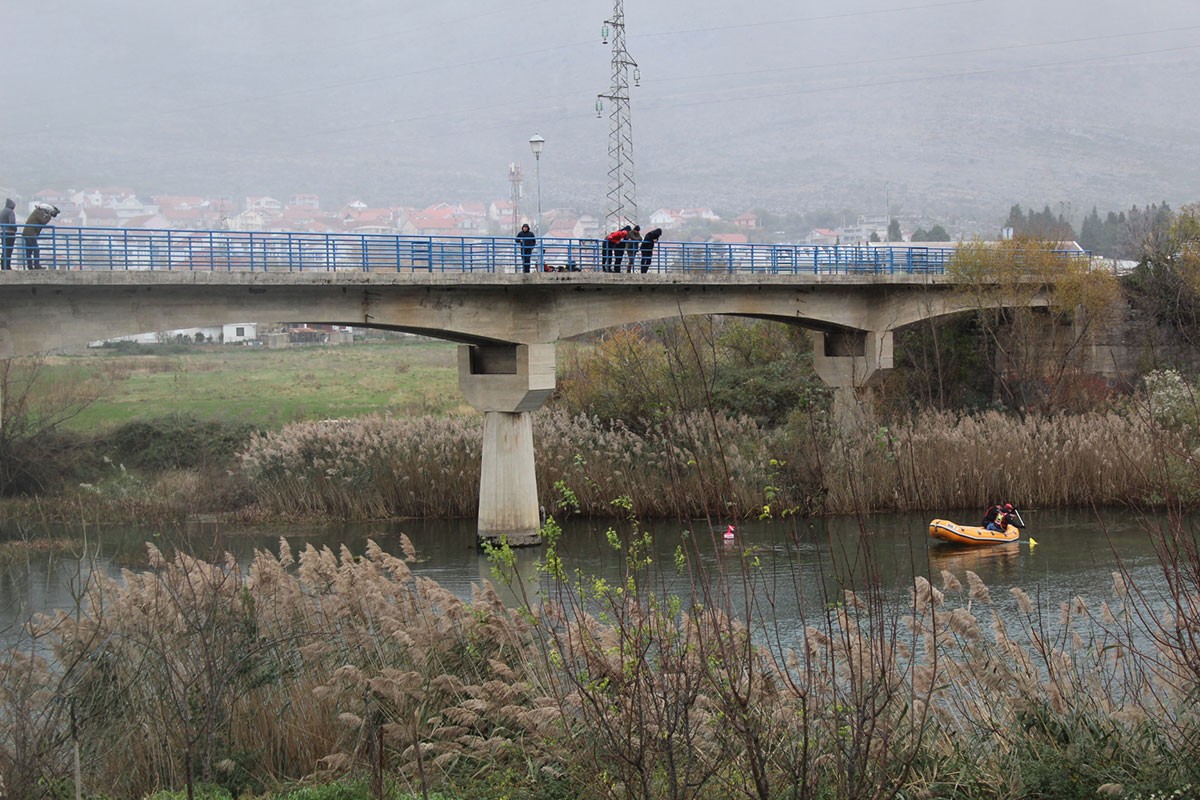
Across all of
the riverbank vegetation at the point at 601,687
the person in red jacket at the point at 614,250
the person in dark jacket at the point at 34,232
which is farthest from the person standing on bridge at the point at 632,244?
the person in dark jacket at the point at 34,232

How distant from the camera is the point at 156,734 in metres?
10.7

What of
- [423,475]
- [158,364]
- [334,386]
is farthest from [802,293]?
[158,364]

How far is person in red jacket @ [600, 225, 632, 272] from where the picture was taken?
32.7 meters

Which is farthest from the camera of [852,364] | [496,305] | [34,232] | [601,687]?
[852,364]

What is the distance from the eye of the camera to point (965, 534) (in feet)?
93.5

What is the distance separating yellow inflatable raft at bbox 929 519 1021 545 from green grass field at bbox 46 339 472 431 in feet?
81.9

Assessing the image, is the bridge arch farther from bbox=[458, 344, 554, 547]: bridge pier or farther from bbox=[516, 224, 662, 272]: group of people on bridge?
bbox=[516, 224, 662, 272]: group of people on bridge

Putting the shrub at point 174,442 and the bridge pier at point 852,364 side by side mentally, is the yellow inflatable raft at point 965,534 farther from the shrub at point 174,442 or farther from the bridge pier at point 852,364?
the shrub at point 174,442

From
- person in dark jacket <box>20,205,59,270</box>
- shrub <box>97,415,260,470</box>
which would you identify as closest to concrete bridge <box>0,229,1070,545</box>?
person in dark jacket <box>20,205,59,270</box>

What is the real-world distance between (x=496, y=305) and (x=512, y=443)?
129 inches

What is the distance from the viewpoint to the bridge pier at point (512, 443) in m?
31.0

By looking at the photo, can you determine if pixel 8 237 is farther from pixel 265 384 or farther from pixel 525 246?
pixel 265 384

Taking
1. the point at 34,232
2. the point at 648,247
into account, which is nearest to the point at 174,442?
the point at 648,247

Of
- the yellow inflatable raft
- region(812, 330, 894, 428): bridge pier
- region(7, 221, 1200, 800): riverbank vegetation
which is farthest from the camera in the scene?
region(812, 330, 894, 428): bridge pier
